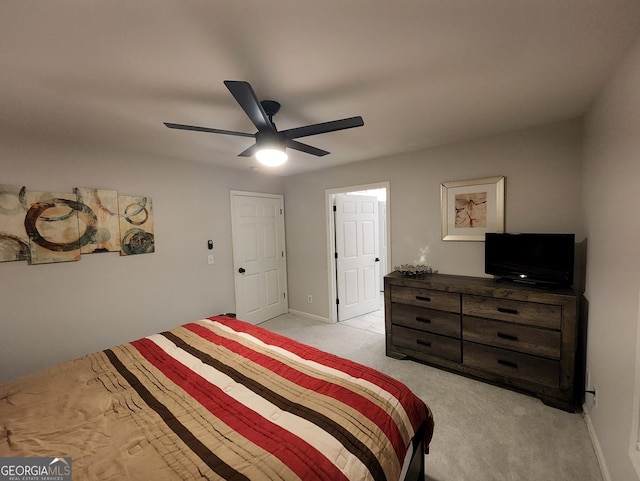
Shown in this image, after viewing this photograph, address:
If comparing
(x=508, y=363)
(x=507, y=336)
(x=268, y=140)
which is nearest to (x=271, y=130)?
(x=268, y=140)

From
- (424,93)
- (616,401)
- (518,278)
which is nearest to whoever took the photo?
(616,401)

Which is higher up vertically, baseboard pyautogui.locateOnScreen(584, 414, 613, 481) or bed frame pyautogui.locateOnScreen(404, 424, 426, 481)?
bed frame pyautogui.locateOnScreen(404, 424, 426, 481)

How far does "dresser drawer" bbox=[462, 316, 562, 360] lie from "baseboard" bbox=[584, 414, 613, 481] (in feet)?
1.40

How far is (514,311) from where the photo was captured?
2.33m

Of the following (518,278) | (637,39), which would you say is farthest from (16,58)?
(518,278)

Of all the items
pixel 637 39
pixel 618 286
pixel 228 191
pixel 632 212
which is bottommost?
pixel 618 286

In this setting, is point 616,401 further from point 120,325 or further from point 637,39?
point 120,325

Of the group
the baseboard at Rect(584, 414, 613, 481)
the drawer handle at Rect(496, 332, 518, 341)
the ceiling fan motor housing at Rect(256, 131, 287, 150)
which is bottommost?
the baseboard at Rect(584, 414, 613, 481)

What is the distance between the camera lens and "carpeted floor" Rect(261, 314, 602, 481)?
163 cm

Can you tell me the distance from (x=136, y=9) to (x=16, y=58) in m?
0.82

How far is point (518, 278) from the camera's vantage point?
2496mm

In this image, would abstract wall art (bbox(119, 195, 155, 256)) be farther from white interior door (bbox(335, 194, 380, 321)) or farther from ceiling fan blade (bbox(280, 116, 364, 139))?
white interior door (bbox(335, 194, 380, 321))

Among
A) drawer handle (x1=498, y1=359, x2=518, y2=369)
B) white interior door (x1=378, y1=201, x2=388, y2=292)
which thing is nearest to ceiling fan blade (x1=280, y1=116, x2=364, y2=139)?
drawer handle (x1=498, y1=359, x2=518, y2=369)

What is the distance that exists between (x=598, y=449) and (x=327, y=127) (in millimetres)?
2619
